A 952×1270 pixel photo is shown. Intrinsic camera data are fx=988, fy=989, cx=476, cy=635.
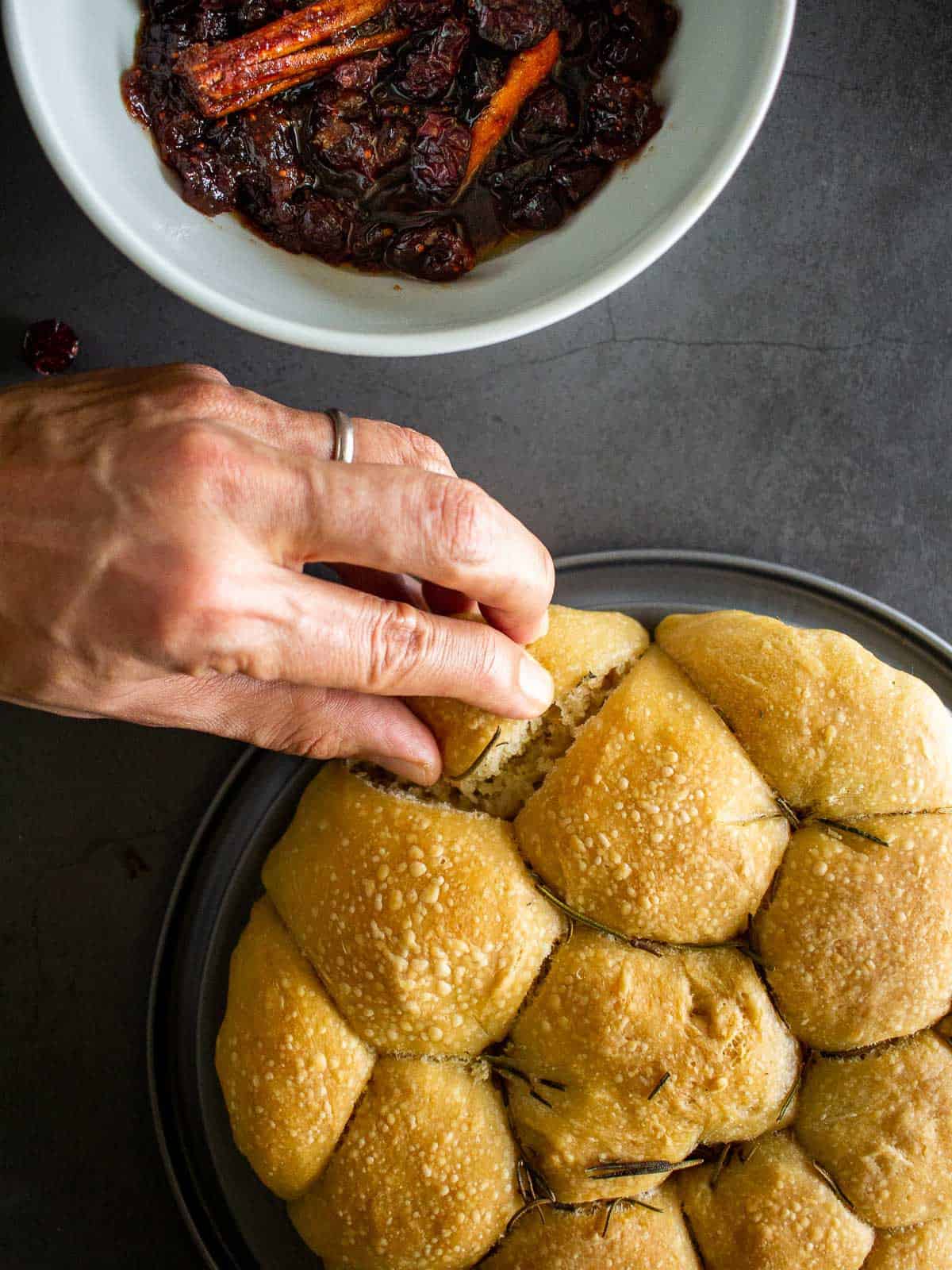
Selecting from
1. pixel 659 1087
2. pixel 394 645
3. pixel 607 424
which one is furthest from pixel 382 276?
pixel 659 1087

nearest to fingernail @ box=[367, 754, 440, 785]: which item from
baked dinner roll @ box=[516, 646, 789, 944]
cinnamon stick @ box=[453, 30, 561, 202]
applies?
baked dinner roll @ box=[516, 646, 789, 944]

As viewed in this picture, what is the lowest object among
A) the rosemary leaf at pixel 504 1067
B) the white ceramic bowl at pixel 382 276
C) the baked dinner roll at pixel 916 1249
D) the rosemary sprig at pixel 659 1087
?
the baked dinner roll at pixel 916 1249

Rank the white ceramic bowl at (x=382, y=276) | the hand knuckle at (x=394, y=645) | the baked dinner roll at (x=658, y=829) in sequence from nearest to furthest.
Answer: the hand knuckle at (x=394, y=645) < the white ceramic bowl at (x=382, y=276) < the baked dinner roll at (x=658, y=829)

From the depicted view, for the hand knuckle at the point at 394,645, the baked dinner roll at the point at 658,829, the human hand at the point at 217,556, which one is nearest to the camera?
the human hand at the point at 217,556

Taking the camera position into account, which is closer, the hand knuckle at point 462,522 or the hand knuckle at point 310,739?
the hand knuckle at point 462,522

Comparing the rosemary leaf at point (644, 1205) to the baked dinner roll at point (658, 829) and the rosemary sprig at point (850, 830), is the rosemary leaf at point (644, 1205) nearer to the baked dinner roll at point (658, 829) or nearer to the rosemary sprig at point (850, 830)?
the baked dinner roll at point (658, 829)

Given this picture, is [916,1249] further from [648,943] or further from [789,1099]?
[648,943]

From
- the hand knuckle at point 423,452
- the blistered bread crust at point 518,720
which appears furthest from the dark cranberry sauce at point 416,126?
the blistered bread crust at point 518,720

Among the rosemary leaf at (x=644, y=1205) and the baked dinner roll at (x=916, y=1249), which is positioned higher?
the baked dinner roll at (x=916, y=1249)
